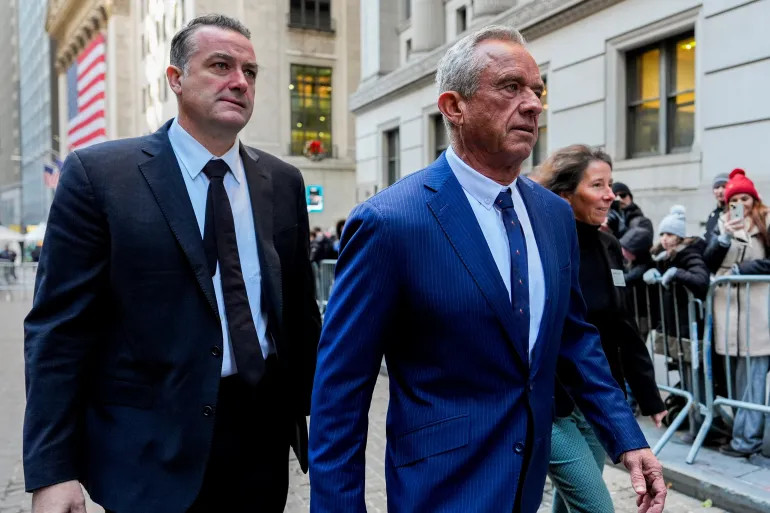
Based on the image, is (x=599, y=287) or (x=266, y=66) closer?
(x=599, y=287)

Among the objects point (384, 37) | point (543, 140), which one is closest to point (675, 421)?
point (543, 140)

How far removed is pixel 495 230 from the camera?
2.07m

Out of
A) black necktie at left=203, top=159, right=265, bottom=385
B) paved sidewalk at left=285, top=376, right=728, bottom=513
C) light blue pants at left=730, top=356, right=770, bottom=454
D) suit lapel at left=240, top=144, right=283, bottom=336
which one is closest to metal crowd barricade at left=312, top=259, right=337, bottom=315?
paved sidewalk at left=285, top=376, right=728, bottom=513

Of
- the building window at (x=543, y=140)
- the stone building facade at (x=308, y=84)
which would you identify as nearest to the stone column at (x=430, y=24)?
the building window at (x=543, y=140)

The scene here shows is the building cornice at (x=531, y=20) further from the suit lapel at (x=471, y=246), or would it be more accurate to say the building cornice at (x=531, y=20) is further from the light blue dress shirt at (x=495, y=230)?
the suit lapel at (x=471, y=246)

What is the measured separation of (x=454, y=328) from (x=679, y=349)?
433 cm

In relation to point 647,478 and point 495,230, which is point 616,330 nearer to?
point 647,478

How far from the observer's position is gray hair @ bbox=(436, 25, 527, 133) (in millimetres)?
2029

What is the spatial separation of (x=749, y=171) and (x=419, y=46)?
38.2 feet

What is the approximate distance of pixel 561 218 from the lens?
7.89ft

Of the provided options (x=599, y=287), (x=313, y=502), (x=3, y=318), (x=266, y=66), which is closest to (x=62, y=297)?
(x=313, y=502)

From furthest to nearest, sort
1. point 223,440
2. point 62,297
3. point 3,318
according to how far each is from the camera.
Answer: point 3,318, point 223,440, point 62,297

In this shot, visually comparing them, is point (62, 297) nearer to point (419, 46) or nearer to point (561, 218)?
point (561, 218)

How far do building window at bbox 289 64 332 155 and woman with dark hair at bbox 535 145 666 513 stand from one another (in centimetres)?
3373
